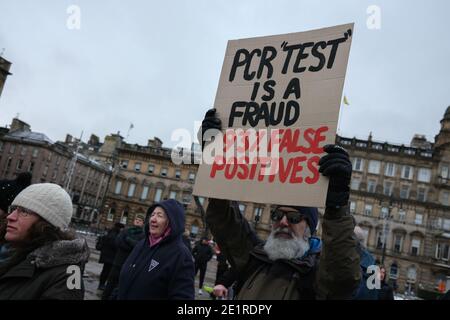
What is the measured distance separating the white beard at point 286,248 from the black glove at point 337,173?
0.50 meters

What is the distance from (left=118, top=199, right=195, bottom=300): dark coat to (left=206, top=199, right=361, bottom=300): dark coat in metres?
0.88

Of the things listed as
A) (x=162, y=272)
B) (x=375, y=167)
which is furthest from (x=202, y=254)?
(x=375, y=167)

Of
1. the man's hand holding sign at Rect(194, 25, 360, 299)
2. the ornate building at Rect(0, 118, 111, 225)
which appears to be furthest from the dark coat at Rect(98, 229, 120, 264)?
the ornate building at Rect(0, 118, 111, 225)

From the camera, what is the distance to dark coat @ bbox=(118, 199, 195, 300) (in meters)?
3.51

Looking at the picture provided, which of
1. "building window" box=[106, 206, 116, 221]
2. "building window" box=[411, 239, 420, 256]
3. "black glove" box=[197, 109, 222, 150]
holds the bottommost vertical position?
"building window" box=[106, 206, 116, 221]

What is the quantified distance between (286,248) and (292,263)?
12 centimetres

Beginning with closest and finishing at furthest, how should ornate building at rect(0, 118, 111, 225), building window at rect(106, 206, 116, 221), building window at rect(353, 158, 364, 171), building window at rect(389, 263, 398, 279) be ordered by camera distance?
1. building window at rect(389, 263, 398, 279)
2. building window at rect(353, 158, 364, 171)
3. ornate building at rect(0, 118, 111, 225)
4. building window at rect(106, 206, 116, 221)

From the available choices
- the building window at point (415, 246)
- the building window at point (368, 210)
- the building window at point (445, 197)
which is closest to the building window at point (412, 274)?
the building window at point (415, 246)

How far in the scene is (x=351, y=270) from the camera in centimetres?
218

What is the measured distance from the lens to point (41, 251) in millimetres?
2332

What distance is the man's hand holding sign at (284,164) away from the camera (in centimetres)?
221

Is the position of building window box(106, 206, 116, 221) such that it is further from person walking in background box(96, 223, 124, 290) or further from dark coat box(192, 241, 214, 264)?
person walking in background box(96, 223, 124, 290)

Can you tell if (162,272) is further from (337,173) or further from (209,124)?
(337,173)
